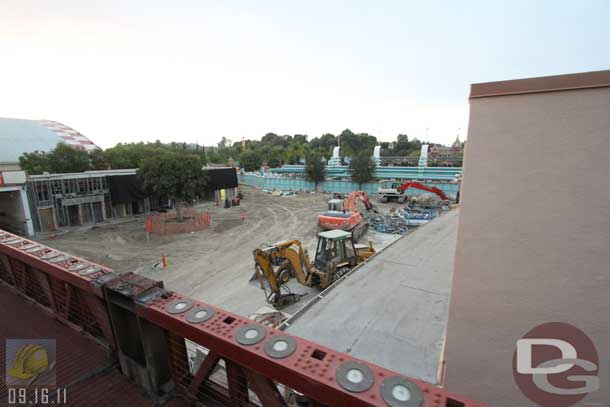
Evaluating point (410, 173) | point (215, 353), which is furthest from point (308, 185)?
point (215, 353)

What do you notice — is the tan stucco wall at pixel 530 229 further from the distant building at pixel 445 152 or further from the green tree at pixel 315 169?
the distant building at pixel 445 152

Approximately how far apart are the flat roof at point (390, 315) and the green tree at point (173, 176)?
17.9 metres

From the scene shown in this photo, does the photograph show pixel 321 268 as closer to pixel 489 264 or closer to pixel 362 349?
pixel 362 349

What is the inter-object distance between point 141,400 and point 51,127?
Answer: 208ft

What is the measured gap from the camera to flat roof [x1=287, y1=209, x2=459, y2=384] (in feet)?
19.2

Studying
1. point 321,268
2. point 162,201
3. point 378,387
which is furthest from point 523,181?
point 162,201

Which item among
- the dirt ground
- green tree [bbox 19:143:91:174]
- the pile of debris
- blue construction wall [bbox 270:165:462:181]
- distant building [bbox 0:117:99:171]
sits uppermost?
distant building [bbox 0:117:99:171]

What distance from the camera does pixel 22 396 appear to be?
8.55 feet

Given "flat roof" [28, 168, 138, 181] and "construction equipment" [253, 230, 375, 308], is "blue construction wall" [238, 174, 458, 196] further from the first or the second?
"construction equipment" [253, 230, 375, 308]

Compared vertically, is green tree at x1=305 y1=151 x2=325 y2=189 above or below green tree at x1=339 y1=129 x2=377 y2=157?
below

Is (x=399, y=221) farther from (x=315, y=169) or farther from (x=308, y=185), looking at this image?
(x=308, y=185)

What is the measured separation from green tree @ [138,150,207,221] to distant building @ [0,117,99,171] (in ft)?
63.0

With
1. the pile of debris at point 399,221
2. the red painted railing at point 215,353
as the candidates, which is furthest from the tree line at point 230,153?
the red painted railing at point 215,353

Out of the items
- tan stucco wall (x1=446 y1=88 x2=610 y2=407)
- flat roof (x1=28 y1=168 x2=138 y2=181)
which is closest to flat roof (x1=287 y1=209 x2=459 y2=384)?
tan stucco wall (x1=446 y1=88 x2=610 y2=407)
